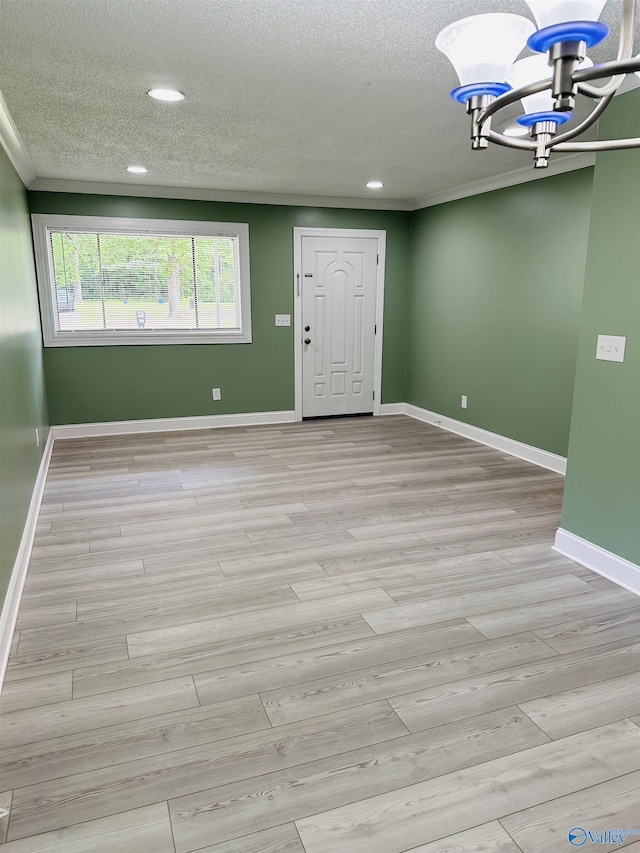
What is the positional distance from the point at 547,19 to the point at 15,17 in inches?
79.1

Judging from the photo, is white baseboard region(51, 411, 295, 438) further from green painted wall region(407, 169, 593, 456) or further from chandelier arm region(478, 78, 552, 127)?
chandelier arm region(478, 78, 552, 127)

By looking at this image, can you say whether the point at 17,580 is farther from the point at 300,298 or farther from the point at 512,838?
the point at 300,298

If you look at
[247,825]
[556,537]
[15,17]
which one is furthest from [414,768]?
[15,17]

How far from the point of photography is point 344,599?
→ 2.71m

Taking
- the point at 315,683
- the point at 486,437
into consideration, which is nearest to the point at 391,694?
the point at 315,683

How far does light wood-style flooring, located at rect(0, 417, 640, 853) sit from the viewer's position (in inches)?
61.7

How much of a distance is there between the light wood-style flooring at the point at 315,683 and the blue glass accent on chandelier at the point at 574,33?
184cm

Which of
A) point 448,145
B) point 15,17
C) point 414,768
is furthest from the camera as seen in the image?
point 448,145

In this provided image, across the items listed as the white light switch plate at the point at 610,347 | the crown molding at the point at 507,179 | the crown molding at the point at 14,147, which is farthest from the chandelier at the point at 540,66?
the crown molding at the point at 507,179

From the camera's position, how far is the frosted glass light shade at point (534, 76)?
1560 mm

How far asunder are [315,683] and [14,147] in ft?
12.7

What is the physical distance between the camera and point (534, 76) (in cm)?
164

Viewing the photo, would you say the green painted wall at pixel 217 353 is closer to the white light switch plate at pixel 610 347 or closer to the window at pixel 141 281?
the window at pixel 141 281

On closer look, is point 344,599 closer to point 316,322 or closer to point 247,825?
point 247,825
